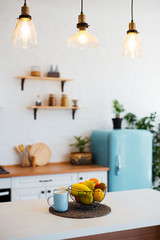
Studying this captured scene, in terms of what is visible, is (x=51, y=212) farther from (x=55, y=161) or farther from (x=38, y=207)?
(x=55, y=161)

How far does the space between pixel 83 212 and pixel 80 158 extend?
230cm

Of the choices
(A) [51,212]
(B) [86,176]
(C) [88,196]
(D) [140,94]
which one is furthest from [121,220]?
(D) [140,94]

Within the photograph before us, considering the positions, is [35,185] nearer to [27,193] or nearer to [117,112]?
[27,193]

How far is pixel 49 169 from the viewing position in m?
3.96

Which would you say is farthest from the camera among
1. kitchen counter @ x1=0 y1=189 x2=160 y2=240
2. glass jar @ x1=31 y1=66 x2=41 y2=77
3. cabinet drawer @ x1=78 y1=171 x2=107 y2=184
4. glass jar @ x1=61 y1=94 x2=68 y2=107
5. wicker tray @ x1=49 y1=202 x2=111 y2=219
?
glass jar @ x1=61 y1=94 x2=68 y2=107

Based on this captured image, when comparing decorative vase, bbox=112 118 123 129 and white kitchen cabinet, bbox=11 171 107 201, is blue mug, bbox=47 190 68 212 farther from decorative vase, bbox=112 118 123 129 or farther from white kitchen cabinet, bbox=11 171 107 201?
decorative vase, bbox=112 118 123 129

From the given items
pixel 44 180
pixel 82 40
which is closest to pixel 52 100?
pixel 44 180

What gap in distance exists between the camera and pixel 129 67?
496 cm

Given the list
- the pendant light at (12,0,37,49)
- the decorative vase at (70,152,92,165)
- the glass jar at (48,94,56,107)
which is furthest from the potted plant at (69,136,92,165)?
the pendant light at (12,0,37,49)

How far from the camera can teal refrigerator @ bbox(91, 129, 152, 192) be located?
13.4ft

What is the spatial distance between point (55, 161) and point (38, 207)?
2.31 meters

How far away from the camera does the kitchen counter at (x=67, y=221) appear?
1679mm

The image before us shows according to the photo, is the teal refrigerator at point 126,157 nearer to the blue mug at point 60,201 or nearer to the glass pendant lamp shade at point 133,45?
the glass pendant lamp shade at point 133,45

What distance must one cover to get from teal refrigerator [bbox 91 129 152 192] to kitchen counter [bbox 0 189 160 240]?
174 cm
